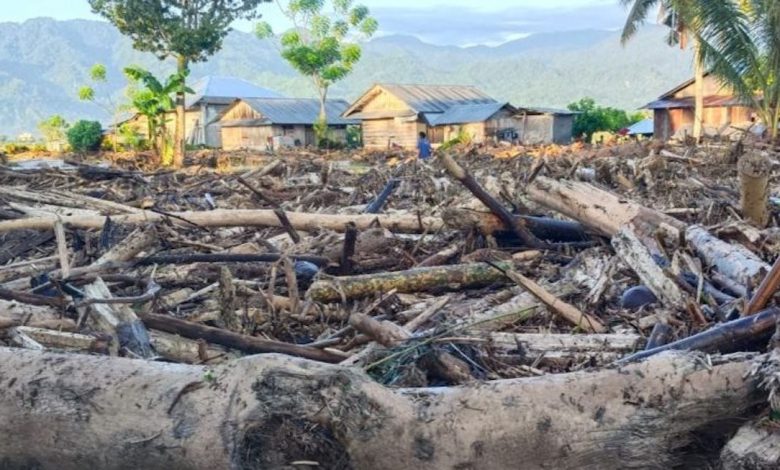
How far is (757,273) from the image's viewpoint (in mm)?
3953

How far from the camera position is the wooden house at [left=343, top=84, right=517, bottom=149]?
1475 inches

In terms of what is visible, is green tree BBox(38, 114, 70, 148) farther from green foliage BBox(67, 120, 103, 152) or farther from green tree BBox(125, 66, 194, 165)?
green tree BBox(125, 66, 194, 165)

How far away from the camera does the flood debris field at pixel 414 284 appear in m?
3.29

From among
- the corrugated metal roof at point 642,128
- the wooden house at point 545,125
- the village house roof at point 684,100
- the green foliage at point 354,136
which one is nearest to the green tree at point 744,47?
the village house roof at point 684,100

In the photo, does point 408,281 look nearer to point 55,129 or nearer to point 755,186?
point 755,186

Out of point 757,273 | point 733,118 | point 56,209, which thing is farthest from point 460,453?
point 733,118

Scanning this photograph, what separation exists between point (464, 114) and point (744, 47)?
20.6 m

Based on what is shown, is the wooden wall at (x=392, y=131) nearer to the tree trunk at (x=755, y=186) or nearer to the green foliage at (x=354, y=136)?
the green foliage at (x=354, y=136)

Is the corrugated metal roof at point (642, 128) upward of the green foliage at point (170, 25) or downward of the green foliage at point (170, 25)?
downward

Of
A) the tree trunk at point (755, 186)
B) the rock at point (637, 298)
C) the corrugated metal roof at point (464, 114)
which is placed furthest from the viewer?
the corrugated metal roof at point (464, 114)

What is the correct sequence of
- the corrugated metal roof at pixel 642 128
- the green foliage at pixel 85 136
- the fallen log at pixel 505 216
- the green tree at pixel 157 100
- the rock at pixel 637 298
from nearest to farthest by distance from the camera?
the rock at pixel 637 298
the fallen log at pixel 505 216
the green tree at pixel 157 100
the green foliage at pixel 85 136
the corrugated metal roof at pixel 642 128

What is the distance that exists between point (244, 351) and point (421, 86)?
4225 cm

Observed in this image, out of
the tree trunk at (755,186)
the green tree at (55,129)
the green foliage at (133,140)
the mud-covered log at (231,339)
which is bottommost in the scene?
the mud-covered log at (231,339)

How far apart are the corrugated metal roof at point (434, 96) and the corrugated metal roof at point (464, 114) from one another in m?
0.72
